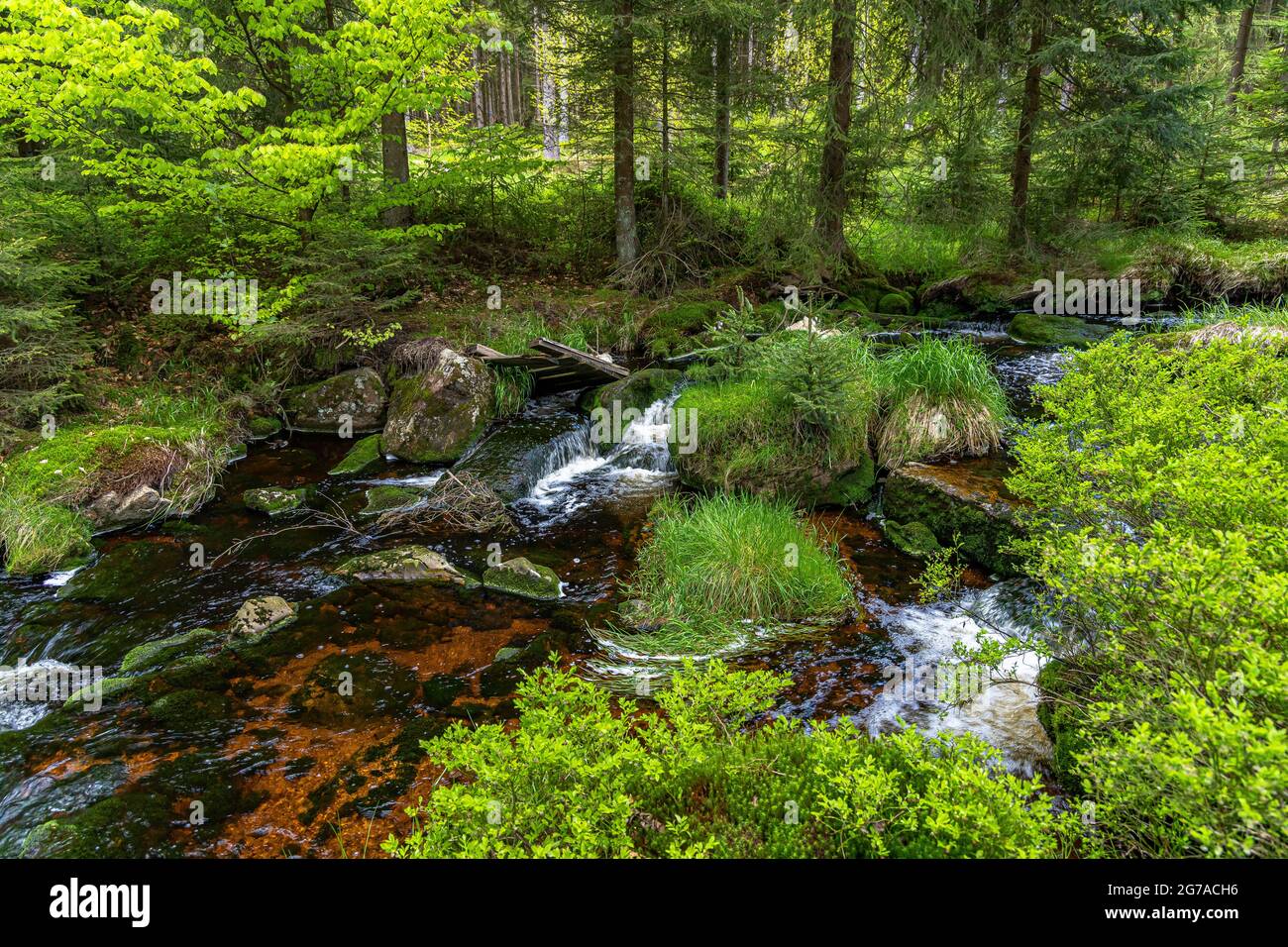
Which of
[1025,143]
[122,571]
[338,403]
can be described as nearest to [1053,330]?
[1025,143]

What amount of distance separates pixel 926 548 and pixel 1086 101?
46.3 feet

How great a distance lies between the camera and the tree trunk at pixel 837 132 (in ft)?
42.3

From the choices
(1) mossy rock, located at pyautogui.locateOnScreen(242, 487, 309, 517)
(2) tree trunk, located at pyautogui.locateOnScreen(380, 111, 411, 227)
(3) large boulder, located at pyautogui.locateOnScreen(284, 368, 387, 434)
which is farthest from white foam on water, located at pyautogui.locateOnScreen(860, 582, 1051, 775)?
(2) tree trunk, located at pyautogui.locateOnScreen(380, 111, 411, 227)

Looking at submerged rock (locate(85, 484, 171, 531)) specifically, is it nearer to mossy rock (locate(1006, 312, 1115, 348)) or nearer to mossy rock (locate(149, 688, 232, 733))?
mossy rock (locate(149, 688, 232, 733))

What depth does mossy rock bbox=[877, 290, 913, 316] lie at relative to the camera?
15.4 m

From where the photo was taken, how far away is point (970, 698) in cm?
476

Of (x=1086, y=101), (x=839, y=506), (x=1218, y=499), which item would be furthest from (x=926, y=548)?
(x=1086, y=101)

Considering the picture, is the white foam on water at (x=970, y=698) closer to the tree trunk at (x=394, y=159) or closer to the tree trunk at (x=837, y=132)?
the tree trunk at (x=837, y=132)

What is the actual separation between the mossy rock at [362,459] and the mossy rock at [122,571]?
2.52 meters

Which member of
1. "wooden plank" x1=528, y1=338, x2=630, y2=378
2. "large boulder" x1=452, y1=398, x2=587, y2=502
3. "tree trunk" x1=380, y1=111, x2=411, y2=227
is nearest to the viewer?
"large boulder" x1=452, y1=398, x2=587, y2=502

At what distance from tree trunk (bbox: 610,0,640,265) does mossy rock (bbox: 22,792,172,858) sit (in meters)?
13.4

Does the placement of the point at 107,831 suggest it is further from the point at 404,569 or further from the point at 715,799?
the point at 715,799

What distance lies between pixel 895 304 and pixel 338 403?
12.6m
